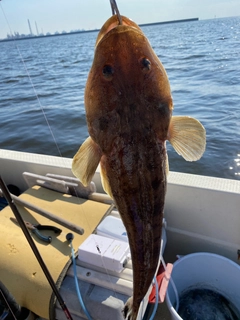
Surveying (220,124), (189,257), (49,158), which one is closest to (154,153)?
(189,257)

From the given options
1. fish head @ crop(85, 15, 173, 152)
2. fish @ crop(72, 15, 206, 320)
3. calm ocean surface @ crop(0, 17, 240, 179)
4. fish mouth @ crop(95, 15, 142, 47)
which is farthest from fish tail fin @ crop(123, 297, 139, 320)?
calm ocean surface @ crop(0, 17, 240, 179)

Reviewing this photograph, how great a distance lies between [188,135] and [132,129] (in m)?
0.33

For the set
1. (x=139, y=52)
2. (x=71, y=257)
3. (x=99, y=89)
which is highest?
(x=139, y=52)

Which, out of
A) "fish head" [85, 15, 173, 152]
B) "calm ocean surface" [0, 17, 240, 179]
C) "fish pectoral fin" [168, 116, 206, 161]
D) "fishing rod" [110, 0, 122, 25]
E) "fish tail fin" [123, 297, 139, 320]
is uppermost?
"fishing rod" [110, 0, 122, 25]

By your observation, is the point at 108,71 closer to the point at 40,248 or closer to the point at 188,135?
the point at 188,135

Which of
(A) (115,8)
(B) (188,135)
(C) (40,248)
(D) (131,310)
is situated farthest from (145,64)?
(C) (40,248)

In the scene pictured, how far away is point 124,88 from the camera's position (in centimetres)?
140

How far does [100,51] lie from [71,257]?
2.31m

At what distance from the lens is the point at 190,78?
14703 mm

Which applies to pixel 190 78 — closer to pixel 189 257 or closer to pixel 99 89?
pixel 189 257

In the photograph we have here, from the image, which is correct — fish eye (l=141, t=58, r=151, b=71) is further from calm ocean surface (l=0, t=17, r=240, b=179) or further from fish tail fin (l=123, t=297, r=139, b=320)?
calm ocean surface (l=0, t=17, r=240, b=179)

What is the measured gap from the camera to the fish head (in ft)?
4.53

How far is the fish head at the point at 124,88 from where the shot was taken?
1.38m

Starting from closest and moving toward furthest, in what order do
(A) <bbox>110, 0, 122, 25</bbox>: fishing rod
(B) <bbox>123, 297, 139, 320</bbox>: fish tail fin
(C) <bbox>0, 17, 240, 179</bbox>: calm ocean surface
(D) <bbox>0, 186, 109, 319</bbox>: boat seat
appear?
1. (A) <bbox>110, 0, 122, 25</bbox>: fishing rod
2. (B) <bbox>123, 297, 139, 320</bbox>: fish tail fin
3. (D) <bbox>0, 186, 109, 319</bbox>: boat seat
4. (C) <bbox>0, 17, 240, 179</bbox>: calm ocean surface
